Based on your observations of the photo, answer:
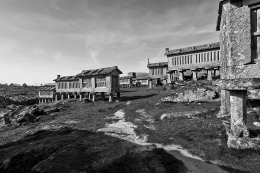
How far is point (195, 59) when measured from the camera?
23.6 metres

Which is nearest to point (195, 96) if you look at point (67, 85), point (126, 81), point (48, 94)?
point (67, 85)

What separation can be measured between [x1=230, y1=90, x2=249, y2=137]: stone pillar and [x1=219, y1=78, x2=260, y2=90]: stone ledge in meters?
0.60

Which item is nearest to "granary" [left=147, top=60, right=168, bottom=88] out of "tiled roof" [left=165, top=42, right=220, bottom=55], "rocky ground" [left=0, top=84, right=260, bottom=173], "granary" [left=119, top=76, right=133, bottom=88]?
"tiled roof" [left=165, top=42, right=220, bottom=55]

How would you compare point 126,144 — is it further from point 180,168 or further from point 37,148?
point 37,148

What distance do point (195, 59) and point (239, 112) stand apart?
→ 19.6 metres

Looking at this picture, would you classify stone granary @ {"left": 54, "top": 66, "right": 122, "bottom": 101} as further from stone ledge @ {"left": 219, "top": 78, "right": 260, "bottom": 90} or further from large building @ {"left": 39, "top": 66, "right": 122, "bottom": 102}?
stone ledge @ {"left": 219, "top": 78, "right": 260, "bottom": 90}

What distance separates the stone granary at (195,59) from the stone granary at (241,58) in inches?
719

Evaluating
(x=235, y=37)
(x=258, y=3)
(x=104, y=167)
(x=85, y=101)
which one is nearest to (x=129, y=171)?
(x=104, y=167)

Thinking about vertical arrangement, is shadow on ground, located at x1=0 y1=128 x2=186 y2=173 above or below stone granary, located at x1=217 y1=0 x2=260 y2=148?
below

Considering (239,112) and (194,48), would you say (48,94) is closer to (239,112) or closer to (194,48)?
(194,48)

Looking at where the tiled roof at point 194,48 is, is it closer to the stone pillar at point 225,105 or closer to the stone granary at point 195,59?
the stone granary at point 195,59

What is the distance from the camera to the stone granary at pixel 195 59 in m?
22.0

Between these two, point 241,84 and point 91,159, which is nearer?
point 241,84

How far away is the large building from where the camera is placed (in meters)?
25.0
